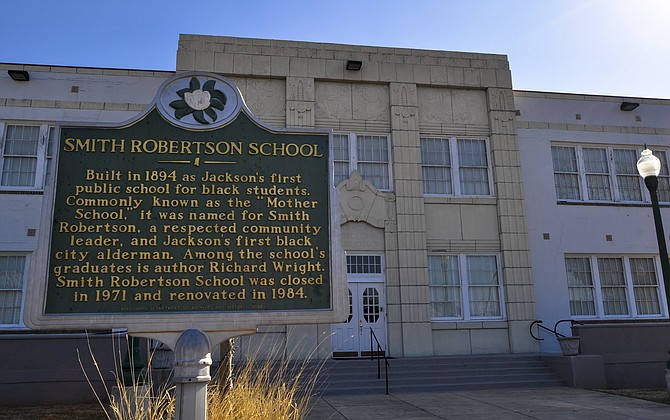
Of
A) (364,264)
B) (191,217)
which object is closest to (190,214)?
(191,217)

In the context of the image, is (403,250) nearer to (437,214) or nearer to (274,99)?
(437,214)

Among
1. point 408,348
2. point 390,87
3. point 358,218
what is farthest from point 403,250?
point 390,87

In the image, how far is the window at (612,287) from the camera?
1784cm

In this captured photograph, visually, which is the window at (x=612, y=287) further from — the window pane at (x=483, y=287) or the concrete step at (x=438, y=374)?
the concrete step at (x=438, y=374)

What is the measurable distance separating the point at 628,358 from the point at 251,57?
14.1m

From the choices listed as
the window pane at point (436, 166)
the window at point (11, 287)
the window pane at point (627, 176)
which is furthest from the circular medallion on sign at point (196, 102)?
the window pane at point (627, 176)

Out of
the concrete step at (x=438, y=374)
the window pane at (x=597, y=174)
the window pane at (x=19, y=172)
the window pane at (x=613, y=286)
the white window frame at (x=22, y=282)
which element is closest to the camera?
the concrete step at (x=438, y=374)

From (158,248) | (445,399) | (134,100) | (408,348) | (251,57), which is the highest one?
(251,57)

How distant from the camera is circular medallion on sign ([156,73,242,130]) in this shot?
5.73 meters

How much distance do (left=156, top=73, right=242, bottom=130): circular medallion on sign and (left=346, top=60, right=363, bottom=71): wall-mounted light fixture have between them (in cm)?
1202

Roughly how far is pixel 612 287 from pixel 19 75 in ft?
65.4

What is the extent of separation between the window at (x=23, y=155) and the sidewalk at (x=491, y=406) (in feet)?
35.0

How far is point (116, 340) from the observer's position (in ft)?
39.8

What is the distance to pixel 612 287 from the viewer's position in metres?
18.2
